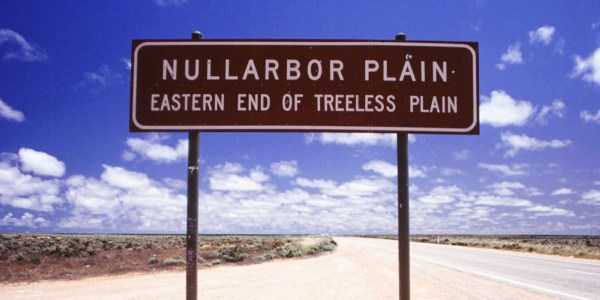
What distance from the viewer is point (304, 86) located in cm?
386

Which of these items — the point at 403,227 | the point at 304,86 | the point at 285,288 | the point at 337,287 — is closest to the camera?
the point at 403,227

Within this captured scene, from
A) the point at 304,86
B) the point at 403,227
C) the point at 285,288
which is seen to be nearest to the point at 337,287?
the point at 285,288

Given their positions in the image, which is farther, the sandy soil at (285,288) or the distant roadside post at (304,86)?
the sandy soil at (285,288)

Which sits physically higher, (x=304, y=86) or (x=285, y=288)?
(x=304, y=86)

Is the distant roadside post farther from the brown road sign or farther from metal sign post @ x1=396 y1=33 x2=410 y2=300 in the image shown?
metal sign post @ x1=396 y1=33 x2=410 y2=300

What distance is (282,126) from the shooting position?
3816 mm

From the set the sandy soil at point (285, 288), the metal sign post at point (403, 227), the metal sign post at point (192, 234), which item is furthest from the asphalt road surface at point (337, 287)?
the metal sign post at point (403, 227)

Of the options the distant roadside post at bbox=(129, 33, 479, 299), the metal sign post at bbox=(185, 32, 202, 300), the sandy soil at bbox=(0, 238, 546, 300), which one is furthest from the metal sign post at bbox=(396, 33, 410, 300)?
the sandy soil at bbox=(0, 238, 546, 300)

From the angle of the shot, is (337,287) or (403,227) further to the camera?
(337,287)

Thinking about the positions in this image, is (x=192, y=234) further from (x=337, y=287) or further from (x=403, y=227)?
(x=337, y=287)

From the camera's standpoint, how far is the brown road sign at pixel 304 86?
3.83 meters

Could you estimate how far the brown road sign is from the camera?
383 cm

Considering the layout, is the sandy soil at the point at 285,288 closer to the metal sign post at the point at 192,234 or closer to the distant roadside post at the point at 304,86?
the metal sign post at the point at 192,234

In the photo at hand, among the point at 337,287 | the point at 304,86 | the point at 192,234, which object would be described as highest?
the point at 304,86
